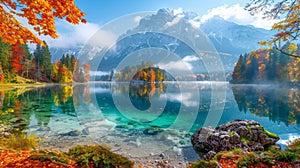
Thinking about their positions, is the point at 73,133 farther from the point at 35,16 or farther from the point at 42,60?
the point at 42,60

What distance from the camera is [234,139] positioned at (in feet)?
26.0

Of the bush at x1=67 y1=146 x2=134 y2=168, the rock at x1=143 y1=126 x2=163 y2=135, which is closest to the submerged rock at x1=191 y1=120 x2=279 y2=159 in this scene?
the rock at x1=143 y1=126 x2=163 y2=135

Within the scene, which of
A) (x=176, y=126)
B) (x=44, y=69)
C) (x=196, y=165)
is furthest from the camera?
(x=44, y=69)

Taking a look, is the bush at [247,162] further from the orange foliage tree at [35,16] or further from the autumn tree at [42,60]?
the autumn tree at [42,60]

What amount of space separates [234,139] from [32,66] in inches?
2359

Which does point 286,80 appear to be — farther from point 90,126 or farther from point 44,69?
point 44,69

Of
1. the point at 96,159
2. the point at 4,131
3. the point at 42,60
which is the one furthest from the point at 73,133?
the point at 42,60

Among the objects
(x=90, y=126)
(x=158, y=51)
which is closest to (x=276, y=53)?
(x=158, y=51)

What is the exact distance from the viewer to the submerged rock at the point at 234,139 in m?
7.78

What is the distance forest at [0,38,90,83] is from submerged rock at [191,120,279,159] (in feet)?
97.3

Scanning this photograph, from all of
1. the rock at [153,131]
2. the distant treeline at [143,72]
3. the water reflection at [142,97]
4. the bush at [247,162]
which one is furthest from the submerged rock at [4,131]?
the distant treeline at [143,72]

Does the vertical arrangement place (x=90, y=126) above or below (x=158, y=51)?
below

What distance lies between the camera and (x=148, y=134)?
10.5m

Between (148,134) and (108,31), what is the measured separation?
6.94m
